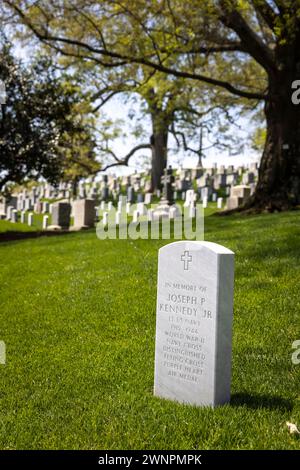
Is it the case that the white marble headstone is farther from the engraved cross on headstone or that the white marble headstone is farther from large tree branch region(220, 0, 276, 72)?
large tree branch region(220, 0, 276, 72)

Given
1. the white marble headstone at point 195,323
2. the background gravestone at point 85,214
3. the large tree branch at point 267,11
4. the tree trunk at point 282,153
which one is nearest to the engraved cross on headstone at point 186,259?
the white marble headstone at point 195,323

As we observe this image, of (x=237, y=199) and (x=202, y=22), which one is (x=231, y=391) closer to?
(x=202, y=22)

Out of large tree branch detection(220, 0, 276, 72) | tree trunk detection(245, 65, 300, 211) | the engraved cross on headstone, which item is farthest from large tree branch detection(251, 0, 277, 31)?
the engraved cross on headstone

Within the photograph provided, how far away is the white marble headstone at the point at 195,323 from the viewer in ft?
14.6

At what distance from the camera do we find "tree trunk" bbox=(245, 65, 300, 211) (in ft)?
55.8

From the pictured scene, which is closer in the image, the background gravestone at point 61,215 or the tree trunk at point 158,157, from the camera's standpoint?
the background gravestone at point 61,215

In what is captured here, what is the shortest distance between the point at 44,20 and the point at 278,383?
15.6 metres

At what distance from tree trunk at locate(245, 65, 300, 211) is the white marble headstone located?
12.6 m

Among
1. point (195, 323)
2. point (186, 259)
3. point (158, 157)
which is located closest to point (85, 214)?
point (158, 157)

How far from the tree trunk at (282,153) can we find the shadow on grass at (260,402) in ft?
41.5

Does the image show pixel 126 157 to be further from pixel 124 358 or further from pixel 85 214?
pixel 124 358

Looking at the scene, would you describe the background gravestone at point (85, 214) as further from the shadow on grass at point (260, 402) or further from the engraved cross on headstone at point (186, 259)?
the shadow on grass at point (260, 402)

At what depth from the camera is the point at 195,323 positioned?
15.0ft
